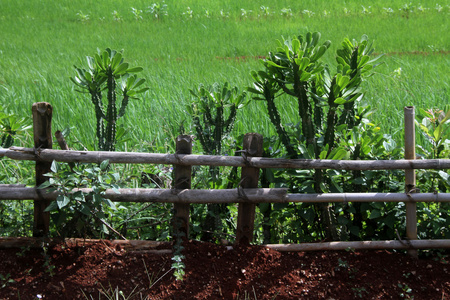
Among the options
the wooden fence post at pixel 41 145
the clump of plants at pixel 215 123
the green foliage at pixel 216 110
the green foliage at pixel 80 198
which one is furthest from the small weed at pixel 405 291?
the wooden fence post at pixel 41 145

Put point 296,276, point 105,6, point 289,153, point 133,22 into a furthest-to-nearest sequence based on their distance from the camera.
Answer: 1. point 105,6
2. point 133,22
3. point 289,153
4. point 296,276

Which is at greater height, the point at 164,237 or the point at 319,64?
the point at 319,64

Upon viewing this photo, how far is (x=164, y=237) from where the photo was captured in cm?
270

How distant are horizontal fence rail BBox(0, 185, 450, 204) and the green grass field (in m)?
0.56

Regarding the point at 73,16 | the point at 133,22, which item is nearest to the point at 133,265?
the point at 133,22

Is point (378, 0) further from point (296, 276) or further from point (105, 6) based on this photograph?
point (296, 276)

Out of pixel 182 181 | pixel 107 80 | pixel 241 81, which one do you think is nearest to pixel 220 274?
pixel 182 181

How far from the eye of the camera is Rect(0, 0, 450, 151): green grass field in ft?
15.4

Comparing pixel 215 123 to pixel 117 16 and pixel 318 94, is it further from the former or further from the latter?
pixel 117 16

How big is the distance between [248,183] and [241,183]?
4 cm

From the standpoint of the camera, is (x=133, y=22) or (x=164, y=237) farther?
(x=133, y=22)

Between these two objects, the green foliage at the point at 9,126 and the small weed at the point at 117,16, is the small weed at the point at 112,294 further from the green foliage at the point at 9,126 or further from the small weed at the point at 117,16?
the small weed at the point at 117,16

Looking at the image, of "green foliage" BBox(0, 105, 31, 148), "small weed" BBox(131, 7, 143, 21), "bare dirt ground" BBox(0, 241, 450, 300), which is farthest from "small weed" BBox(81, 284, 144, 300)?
"small weed" BBox(131, 7, 143, 21)

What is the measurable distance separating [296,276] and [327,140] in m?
0.76
